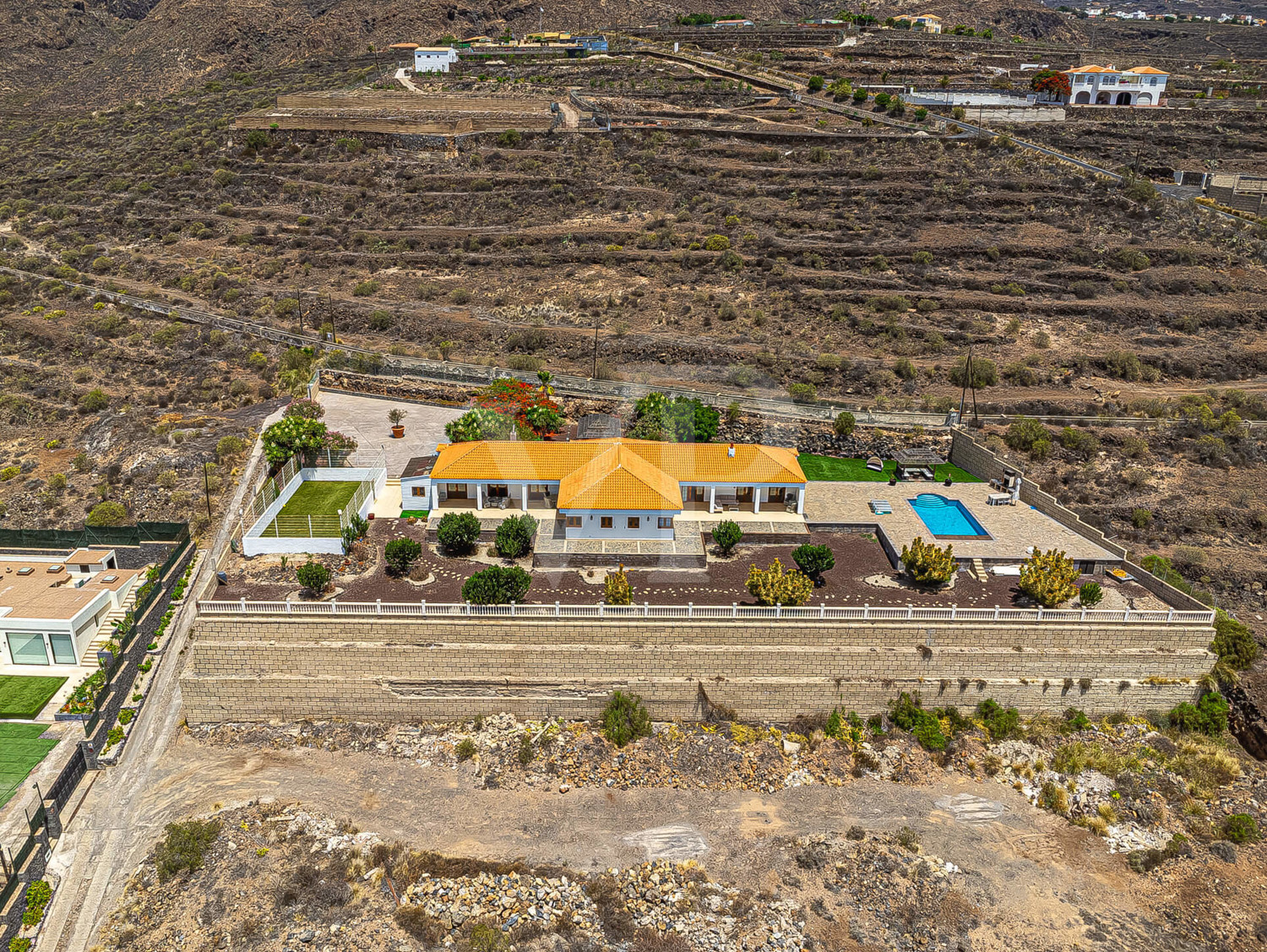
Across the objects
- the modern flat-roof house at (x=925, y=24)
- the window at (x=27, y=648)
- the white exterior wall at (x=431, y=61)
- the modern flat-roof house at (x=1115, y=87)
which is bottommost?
the window at (x=27, y=648)

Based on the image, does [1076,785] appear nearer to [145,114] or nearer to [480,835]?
[480,835]

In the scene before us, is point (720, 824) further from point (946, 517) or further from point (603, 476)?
point (946, 517)

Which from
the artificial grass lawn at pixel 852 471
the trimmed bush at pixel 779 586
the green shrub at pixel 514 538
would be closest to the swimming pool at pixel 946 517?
the artificial grass lawn at pixel 852 471

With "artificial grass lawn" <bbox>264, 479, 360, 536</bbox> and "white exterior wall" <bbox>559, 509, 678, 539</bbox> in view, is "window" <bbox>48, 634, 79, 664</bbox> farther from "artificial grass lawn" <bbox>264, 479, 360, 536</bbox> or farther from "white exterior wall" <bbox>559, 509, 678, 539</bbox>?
"white exterior wall" <bbox>559, 509, 678, 539</bbox>

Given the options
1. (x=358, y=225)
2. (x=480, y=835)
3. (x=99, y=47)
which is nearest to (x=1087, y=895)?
(x=480, y=835)

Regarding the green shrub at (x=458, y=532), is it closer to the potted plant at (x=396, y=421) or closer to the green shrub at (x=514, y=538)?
the green shrub at (x=514, y=538)

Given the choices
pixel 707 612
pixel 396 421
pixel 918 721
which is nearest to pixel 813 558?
pixel 707 612

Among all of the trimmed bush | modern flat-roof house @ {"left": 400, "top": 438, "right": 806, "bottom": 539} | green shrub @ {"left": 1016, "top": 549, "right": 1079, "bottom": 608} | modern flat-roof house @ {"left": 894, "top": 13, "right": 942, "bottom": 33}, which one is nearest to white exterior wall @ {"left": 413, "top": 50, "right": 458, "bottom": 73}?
modern flat-roof house @ {"left": 894, "top": 13, "right": 942, "bottom": 33}
